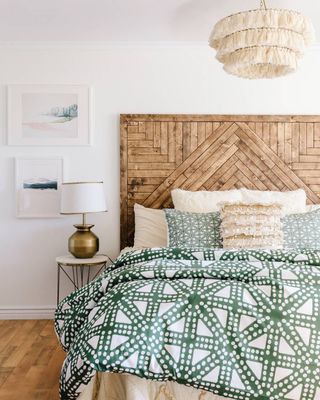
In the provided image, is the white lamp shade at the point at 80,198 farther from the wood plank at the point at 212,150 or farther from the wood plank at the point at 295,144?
the wood plank at the point at 295,144

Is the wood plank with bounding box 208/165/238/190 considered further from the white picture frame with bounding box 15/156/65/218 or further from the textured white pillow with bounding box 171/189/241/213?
the white picture frame with bounding box 15/156/65/218

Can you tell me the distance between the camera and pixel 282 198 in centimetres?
393

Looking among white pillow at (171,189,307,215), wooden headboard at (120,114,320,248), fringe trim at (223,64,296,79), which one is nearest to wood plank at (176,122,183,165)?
wooden headboard at (120,114,320,248)

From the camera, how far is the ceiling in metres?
3.33

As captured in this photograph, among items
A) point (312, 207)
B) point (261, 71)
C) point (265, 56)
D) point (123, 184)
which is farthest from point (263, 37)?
point (123, 184)

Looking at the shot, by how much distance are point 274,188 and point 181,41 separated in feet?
5.01

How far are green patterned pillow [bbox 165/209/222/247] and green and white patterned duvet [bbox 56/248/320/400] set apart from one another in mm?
1306

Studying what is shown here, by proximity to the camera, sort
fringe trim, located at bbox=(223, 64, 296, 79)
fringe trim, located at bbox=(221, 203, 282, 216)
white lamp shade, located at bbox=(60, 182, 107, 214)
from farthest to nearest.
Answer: white lamp shade, located at bbox=(60, 182, 107, 214) < fringe trim, located at bbox=(221, 203, 282, 216) < fringe trim, located at bbox=(223, 64, 296, 79)

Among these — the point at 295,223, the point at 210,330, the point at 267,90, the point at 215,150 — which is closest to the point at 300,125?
the point at 267,90

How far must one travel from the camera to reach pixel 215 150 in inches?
167

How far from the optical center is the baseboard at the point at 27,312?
4195 millimetres

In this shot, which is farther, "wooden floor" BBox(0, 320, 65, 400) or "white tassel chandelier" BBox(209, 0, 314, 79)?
"wooden floor" BBox(0, 320, 65, 400)

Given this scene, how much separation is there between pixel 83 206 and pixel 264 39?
77.2 inches

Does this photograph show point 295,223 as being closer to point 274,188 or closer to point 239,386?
point 274,188
